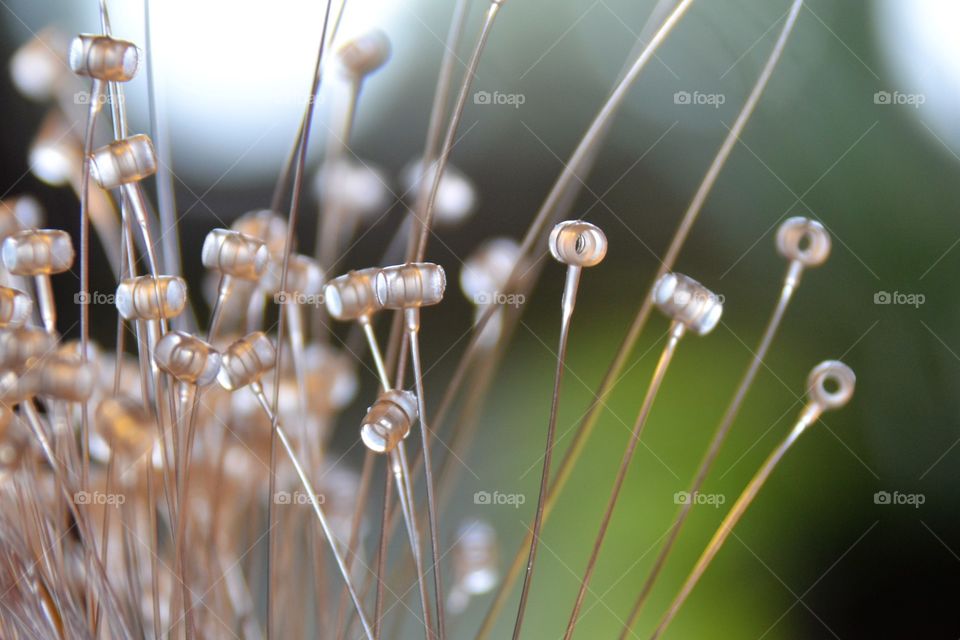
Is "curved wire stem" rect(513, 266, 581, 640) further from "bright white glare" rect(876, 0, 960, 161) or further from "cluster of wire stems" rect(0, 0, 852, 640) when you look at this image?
"bright white glare" rect(876, 0, 960, 161)

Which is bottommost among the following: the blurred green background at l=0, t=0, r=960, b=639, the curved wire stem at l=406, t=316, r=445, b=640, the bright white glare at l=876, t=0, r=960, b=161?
the curved wire stem at l=406, t=316, r=445, b=640

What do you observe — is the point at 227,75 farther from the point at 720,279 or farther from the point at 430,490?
the point at 430,490

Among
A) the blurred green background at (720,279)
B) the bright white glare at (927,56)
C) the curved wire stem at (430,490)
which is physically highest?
the bright white glare at (927,56)

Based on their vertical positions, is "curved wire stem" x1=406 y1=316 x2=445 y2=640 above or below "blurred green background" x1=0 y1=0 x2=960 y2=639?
below

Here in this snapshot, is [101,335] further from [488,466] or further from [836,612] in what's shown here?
[836,612]

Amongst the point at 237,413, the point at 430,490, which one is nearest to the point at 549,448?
the point at 430,490

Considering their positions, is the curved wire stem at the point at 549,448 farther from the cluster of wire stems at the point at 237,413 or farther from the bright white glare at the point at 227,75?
the bright white glare at the point at 227,75

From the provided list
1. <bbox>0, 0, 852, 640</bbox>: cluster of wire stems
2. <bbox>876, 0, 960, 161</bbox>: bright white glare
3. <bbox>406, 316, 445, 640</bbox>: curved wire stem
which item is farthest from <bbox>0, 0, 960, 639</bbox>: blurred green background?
<bbox>406, 316, 445, 640</bbox>: curved wire stem

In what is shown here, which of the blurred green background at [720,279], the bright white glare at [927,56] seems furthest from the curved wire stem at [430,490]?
the bright white glare at [927,56]

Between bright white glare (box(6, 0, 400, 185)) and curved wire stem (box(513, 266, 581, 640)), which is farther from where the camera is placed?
bright white glare (box(6, 0, 400, 185))
